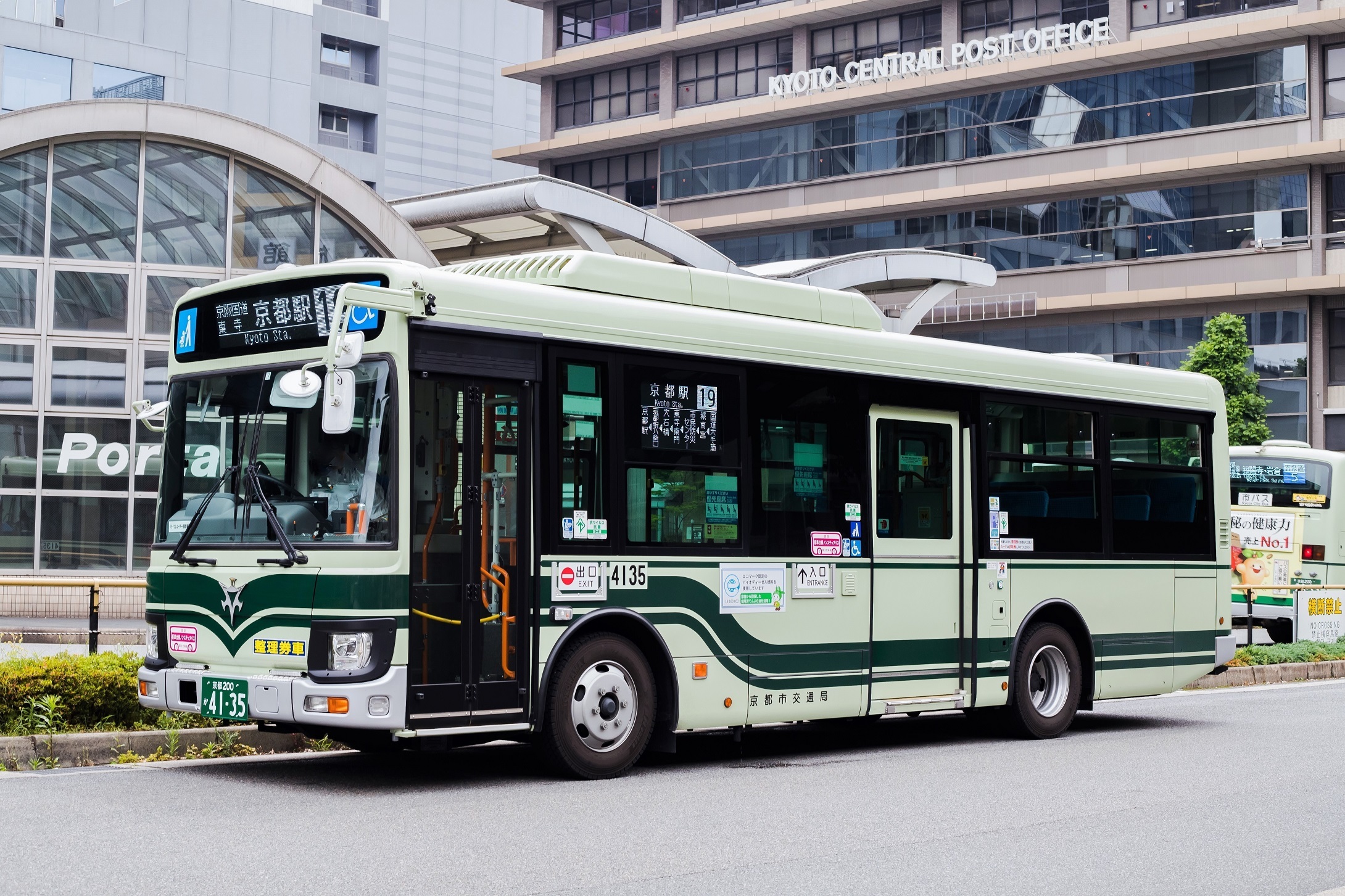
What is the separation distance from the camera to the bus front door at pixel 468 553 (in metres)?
9.39

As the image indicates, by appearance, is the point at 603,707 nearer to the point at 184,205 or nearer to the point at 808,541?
the point at 808,541

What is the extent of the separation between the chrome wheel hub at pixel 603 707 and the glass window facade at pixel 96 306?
17171 mm

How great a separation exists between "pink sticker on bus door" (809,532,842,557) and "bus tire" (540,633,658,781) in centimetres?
183

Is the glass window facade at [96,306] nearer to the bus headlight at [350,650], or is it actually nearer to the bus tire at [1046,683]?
the bus tire at [1046,683]

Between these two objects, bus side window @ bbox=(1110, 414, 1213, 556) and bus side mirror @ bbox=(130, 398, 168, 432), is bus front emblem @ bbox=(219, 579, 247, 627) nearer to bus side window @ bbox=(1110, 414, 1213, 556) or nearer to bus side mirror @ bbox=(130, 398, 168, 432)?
bus side mirror @ bbox=(130, 398, 168, 432)

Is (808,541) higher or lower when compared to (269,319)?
lower

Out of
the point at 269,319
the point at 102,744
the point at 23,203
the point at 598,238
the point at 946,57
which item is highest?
the point at 946,57

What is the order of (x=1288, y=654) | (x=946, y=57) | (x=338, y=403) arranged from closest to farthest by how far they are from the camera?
(x=338, y=403), (x=1288, y=654), (x=946, y=57)

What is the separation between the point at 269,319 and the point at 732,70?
172 ft

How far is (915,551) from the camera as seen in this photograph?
12.5m

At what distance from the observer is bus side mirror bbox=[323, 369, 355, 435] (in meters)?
8.78

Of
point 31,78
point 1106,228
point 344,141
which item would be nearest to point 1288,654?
point 1106,228

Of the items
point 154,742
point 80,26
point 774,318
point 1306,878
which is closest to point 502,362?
point 774,318

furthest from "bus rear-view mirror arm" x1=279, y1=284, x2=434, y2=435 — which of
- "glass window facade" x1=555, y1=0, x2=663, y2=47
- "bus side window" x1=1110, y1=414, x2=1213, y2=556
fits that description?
"glass window facade" x1=555, y1=0, x2=663, y2=47
